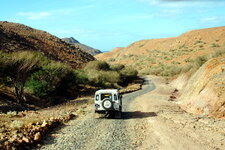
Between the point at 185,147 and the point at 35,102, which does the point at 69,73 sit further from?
the point at 185,147

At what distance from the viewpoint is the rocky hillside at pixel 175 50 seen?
85000 mm

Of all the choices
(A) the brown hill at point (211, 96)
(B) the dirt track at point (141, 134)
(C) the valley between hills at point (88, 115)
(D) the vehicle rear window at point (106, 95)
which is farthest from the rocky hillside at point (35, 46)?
(B) the dirt track at point (141, 134)

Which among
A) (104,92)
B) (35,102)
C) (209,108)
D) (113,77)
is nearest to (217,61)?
(209,108)

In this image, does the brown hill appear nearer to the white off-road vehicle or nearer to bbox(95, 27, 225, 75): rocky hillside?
the white off-road vehicle

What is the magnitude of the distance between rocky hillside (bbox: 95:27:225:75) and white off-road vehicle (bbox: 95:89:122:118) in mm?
64045

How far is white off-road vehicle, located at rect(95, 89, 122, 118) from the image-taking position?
15.8 meters

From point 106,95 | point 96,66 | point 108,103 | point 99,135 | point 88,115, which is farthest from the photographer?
point 96,66

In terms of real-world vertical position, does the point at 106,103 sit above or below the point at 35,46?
below

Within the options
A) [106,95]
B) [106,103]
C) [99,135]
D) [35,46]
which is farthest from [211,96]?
[35,46]

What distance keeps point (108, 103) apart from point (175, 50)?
95118mm

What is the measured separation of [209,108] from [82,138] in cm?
1019

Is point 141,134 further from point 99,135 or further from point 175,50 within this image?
point 175,50

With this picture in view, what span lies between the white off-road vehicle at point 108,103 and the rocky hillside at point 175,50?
64.0m

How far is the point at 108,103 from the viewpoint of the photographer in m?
15.8
